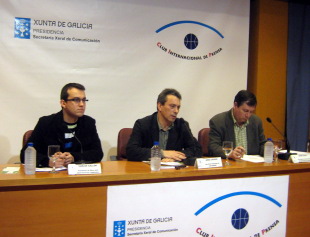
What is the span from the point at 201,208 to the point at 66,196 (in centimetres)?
86

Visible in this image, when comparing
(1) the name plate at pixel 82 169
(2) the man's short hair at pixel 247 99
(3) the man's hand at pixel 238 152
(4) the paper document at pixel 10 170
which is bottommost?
(4) the paper document at pixel 10 170

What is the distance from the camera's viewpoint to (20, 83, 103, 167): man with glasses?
2465 millimetres

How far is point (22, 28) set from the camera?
3.32m

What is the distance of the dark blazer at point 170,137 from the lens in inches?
106

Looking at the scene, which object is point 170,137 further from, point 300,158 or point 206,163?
point 300,158

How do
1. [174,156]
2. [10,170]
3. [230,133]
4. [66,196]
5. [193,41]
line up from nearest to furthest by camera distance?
[66,196], [10,170], [174,156], [230,133], [193,41]

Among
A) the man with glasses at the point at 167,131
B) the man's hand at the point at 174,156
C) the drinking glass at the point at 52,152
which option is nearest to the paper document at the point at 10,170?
the drinking glass at the point at 52,152

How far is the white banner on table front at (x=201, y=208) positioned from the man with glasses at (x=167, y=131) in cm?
54

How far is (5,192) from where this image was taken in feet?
5.48

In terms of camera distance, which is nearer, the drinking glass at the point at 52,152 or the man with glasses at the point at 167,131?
the drinking glass at the point at 52,152

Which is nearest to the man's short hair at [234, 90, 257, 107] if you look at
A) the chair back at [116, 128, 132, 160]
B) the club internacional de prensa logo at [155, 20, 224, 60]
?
the chair back at [116, 128, 132, 160]

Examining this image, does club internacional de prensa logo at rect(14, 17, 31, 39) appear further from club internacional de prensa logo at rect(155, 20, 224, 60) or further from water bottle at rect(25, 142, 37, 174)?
water bottle at rect(25, 142, 37, 174)

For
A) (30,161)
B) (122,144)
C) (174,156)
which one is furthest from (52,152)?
(122,144)

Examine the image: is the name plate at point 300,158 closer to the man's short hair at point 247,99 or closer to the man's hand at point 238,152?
the man's hand at point 238,152
